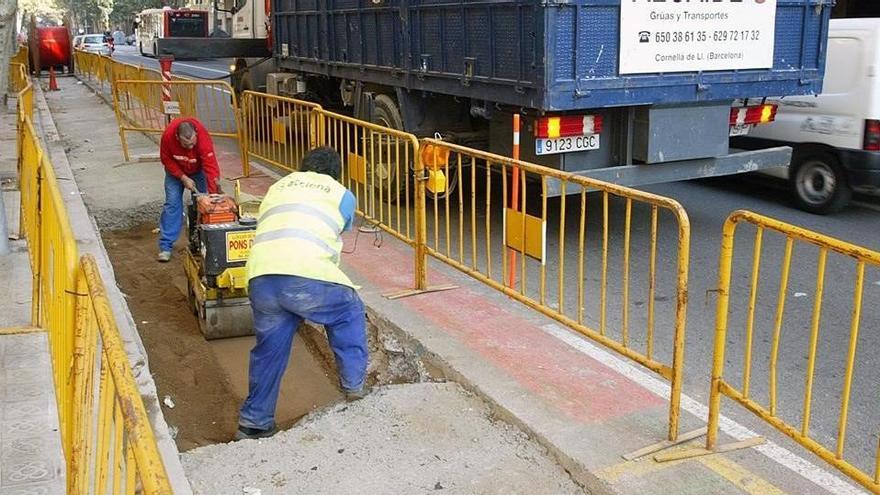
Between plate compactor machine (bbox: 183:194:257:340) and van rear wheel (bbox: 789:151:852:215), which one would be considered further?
van rear wheel (bbox: 789:151:852:215)

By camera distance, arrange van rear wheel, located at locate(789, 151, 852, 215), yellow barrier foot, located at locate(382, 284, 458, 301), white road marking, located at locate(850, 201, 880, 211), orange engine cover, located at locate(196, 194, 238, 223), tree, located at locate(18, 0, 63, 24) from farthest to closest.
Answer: tree, located at locate(18, 0, 63, 24) < white road marking, located at locate(850, 201, 880, 211) < van rear wheel, located at locate(789, 151, 852, 215) < yellow barrier foot, located at locate(382, 284, 458, 301) < orange engine cover, located at locate(196, 194, 238, 223)

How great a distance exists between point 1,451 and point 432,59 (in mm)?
5422

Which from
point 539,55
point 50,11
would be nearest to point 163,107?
point 539,55

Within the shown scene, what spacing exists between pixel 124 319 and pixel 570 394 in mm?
2792

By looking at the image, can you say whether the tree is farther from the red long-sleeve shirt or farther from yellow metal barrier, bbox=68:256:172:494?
yellow metal barrier, bbox=68:256:172:494

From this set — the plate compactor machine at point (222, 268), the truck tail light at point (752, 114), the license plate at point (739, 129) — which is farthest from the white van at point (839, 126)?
the plate compactor machine at point (222, 268)

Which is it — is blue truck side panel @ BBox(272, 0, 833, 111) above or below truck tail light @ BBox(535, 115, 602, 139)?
above

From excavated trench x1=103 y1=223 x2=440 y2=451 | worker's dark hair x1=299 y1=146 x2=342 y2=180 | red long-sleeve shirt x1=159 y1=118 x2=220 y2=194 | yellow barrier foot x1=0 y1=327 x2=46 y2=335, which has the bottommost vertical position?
excavated trench x1=103 y1=223 x2=440 y2=451

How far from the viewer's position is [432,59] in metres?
8.16

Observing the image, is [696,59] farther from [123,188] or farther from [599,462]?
[123,188]

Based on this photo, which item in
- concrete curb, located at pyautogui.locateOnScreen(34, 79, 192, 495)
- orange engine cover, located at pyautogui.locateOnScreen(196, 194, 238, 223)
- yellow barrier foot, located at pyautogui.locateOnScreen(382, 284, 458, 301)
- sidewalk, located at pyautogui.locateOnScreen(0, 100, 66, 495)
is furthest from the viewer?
yellow barrier foot, located at pyautogui.locateOnScreen(382, 284, 458, 301)

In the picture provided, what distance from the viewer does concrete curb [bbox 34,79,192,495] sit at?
3.76 meters

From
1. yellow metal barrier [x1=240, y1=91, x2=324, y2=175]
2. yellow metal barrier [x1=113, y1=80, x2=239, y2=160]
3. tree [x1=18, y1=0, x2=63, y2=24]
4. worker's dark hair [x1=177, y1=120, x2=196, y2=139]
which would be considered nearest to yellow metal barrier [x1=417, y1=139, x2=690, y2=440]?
yellow metal barrier [x1=240, y1=91, x2=324, y2=175]

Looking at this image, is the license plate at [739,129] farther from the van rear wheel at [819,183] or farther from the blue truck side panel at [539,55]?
the van rear wheel at [819,183]
